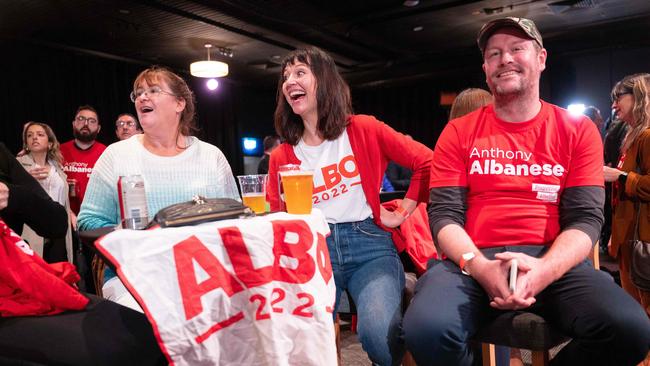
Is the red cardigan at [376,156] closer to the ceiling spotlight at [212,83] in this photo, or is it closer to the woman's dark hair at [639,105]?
the woman's dark hair at [639,105]

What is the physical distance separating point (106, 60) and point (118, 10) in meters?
2.58

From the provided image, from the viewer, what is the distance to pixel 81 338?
51.2 inches

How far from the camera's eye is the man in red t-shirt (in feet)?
15.4

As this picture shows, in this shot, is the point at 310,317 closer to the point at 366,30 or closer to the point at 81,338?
the point at 81,338

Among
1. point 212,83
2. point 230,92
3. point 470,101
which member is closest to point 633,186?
point 470,101

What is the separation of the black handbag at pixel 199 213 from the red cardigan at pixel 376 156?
0.72 meters

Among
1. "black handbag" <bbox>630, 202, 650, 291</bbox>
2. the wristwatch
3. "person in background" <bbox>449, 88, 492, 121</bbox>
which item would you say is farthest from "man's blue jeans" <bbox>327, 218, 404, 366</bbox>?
"black handbag" <bbox>630, 202, 650, 291</bbox>

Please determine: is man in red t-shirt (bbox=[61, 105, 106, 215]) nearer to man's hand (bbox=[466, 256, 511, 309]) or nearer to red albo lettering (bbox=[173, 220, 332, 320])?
red albo lettering (bbox=[173, 220, 332, 320])

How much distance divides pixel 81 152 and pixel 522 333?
14.9 feet

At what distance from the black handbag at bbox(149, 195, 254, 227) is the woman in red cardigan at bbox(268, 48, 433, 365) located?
68 centimetres

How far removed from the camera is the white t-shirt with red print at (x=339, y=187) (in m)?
2.05

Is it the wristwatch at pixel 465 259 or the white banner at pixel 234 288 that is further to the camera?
the wristwatch at pixel 465 259

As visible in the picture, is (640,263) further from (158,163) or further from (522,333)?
(158,163)

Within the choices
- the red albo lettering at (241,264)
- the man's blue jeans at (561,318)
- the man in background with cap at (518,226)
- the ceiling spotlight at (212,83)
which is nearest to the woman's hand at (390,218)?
the man in background with cap at (518,226)
